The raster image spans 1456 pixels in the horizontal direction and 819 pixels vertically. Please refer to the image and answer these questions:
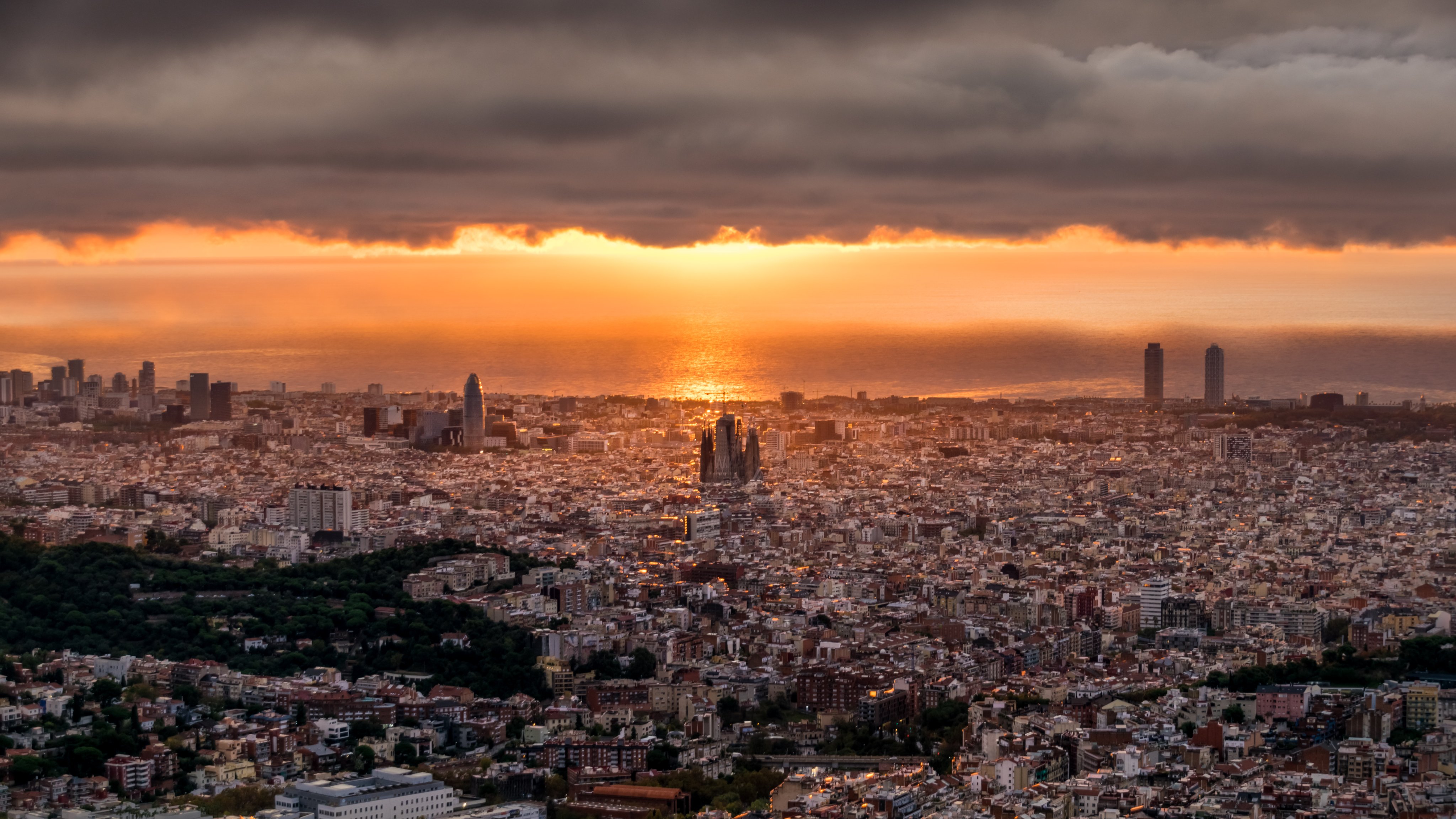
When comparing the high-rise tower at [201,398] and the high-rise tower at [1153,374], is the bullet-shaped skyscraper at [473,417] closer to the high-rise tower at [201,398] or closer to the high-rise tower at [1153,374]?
the high-rise tower at [201,398]

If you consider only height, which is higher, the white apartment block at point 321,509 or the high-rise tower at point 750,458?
the high-rise tower at point 750,458

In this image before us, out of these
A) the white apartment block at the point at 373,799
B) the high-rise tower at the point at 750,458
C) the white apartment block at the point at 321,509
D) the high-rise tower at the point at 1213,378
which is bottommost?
the white apartment block at the point at 373,799

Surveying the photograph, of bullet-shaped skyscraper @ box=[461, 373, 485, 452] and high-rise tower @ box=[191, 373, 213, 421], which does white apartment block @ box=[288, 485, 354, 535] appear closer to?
bullet-shaped skyscraper @ box=[461, 373, 485, 452]

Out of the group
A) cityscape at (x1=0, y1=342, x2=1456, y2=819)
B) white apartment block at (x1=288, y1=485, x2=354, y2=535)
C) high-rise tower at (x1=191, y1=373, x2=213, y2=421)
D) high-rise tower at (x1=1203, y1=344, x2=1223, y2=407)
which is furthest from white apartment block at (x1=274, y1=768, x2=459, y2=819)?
high-rise tower at (x1=1203, y1=344, x2=1223, y2=407)

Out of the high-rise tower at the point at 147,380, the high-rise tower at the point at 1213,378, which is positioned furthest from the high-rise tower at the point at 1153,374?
the high-rise tower at the point at 147,380

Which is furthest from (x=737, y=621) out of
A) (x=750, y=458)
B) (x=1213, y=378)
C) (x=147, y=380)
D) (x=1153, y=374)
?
(x=147, y=380)
